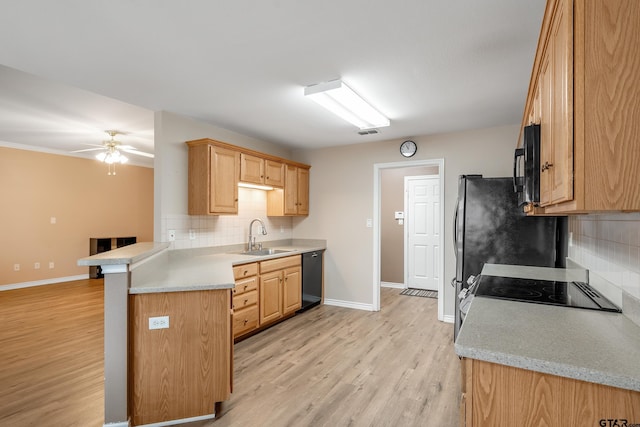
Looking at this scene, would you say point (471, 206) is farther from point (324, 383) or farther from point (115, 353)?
point (115, 353)

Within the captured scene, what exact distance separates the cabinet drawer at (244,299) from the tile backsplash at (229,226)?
763 mm

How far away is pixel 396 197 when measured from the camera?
6.10 m

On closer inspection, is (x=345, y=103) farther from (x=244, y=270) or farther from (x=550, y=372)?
(x=550, y=372)

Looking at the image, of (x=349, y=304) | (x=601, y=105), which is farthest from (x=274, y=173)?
(x=601, y=105)

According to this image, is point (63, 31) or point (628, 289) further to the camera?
point (63, 31)

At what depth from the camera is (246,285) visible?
3.40 m

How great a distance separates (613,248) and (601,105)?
981 mm

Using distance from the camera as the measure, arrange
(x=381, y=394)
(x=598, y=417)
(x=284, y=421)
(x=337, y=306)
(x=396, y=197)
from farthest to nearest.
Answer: (x=396, y=197) < (x=337, y=306) < (x=381, y=394) < (x=284, y=421) < (x=598, y=417)

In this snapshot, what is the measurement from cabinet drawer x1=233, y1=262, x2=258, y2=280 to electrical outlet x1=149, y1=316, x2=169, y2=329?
4.00 ft

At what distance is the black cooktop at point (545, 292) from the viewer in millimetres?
1484

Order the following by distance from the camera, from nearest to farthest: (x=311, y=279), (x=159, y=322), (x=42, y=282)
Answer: (x=159, y=322) < (x=311, y=279) < (x=42, y=282)

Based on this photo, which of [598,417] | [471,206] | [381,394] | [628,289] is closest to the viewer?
[598,417]

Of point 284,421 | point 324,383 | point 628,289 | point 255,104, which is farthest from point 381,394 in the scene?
point 255,104

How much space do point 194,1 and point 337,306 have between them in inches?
159
